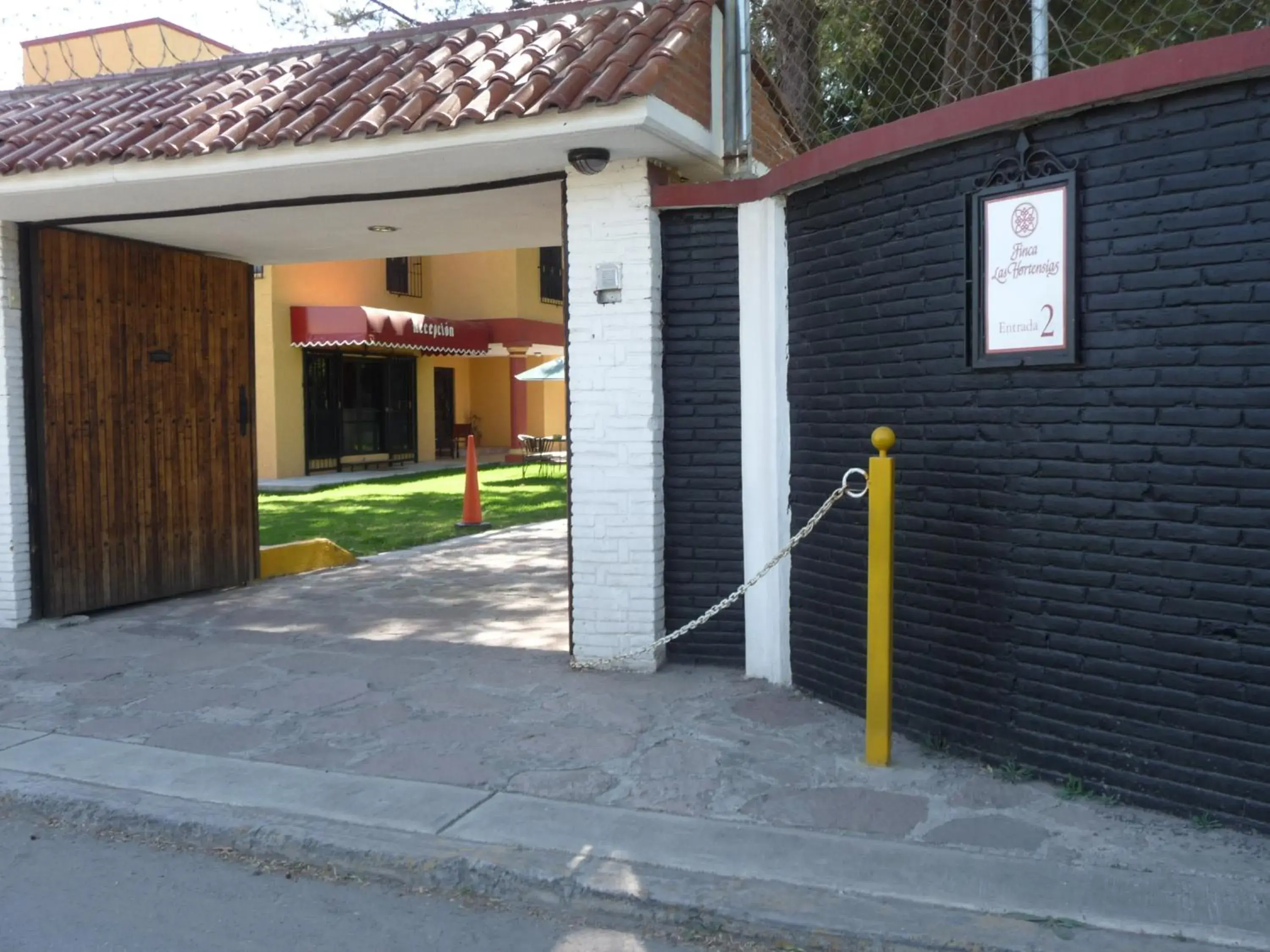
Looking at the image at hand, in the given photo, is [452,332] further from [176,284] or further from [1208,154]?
[1208,154]

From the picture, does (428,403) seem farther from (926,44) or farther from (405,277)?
(926,44)

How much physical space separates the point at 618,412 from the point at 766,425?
872mm

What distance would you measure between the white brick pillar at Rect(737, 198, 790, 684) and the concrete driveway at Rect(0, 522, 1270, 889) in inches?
12.7

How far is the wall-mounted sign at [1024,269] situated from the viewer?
15.1ft

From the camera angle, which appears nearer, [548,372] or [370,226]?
[370,226]

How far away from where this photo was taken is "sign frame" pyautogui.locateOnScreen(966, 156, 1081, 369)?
4.57 meters

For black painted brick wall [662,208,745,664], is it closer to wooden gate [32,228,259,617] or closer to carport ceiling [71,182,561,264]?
carport ceiling [71,182,561,264]

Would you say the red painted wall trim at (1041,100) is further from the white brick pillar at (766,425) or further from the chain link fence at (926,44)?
the chain link fence at (926,44)

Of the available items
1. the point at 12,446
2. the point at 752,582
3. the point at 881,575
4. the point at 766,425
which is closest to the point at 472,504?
the point at 12,446

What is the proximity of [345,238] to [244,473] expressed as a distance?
227 cm

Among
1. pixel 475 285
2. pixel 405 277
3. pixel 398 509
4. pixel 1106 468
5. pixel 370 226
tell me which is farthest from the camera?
pixel 475 285

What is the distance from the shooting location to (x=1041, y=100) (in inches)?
181

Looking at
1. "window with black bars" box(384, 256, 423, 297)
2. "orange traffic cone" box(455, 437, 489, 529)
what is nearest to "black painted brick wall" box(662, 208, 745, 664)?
"orange traffic cone" box(455, 437, 489, 529)

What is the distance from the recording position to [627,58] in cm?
627
